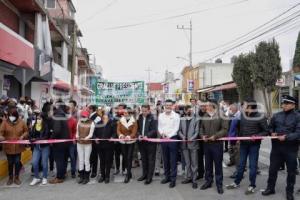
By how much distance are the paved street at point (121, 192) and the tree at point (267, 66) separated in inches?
703

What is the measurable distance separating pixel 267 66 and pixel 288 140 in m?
19.7

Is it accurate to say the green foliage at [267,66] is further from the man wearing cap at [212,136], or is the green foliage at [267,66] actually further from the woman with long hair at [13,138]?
the woman with long hair at [13,138]

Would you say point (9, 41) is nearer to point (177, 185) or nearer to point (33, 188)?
point (33, 188)

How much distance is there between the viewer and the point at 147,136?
8.85 metres

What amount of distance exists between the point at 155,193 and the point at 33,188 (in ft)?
8.85

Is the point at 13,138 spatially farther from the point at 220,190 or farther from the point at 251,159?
the point at 251,159

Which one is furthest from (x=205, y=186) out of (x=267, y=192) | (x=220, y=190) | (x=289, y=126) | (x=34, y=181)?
(x=34, y=181)

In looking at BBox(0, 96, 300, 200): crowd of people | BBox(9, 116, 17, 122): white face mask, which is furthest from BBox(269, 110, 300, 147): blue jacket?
BBox(9, 116, 17, 122): white face mask

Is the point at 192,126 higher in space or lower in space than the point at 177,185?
higher

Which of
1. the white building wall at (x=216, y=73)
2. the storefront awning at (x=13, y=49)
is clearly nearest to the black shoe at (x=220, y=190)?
the storefront awning at (x=13, y=49)

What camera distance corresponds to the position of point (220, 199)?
7219mm

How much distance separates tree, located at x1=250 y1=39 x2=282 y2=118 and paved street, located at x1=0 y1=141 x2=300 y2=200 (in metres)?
17.9

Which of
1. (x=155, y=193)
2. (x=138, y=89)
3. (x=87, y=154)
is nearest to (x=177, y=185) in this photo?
(x=155, y=193)

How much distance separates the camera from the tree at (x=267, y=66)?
2575cm
